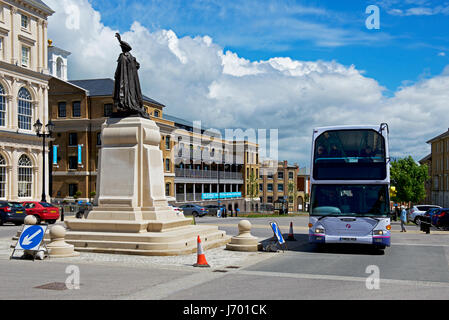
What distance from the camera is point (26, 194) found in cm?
4606

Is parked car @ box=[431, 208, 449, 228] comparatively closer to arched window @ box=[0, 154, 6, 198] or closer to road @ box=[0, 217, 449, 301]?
road @ box=[0, 217, 449, 301]

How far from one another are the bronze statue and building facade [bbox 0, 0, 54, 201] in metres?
28.6

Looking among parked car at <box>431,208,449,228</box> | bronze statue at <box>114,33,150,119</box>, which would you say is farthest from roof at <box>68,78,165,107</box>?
bronze statue at <box>114,33,150,119</box>

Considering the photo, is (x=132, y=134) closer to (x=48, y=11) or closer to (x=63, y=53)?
(x=48, y=11)

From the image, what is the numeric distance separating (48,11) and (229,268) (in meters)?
43.1

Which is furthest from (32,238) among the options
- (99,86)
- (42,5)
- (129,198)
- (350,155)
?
(99,86)

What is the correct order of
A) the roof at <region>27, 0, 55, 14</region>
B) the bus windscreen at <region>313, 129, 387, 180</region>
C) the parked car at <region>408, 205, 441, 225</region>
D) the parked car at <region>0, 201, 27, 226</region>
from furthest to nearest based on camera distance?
the roof at <region>27, 0, 55, 14</region>
the parked car at <region>408, 205, 441, 225</region>
the parked car at <region>0, 201, 27, 226</region>
the bus windscreen at <region>313, 129, 387, 180</region>

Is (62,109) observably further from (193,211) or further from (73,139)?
(193,211)

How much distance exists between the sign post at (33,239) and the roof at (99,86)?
4614 cm

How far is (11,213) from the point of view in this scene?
29.3 metres

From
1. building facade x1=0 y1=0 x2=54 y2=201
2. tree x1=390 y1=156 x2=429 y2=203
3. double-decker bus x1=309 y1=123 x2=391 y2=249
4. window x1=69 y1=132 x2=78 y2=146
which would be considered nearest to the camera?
double-decker bus x1=309 y1=123 x2=391 y2=249

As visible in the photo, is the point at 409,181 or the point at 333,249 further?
the point at 409,181

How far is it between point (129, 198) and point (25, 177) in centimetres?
3323

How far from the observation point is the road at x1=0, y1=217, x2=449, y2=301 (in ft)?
29.9
